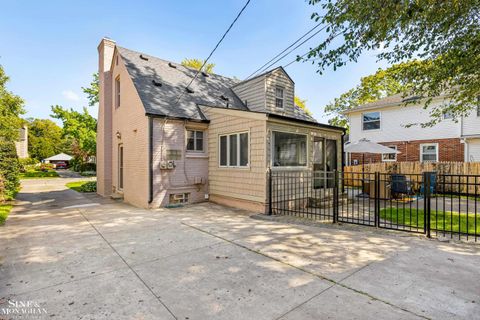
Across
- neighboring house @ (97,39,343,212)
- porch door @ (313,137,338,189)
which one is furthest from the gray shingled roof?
porch door @ (313,137,338,189)

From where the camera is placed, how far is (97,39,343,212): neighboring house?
8.03 metres

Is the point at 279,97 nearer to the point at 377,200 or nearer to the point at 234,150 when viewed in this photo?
the point at 234,150

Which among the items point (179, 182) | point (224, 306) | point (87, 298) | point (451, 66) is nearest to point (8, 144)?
point (179, 182)

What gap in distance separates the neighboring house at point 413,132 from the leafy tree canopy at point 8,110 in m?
25.1

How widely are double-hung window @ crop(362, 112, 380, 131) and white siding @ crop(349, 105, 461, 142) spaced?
249mm

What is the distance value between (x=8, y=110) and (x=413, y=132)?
29.8 m

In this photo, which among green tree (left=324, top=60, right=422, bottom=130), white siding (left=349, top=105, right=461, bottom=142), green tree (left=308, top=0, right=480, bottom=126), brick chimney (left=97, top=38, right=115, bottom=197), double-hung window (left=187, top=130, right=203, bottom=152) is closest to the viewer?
green tree (left=308, top=0, right=480, bottom=126)

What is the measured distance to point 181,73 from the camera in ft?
40.5

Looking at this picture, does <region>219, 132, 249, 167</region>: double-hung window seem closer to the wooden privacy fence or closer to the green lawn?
the green lawn

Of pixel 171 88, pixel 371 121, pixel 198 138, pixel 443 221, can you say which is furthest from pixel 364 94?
pixel 443 221

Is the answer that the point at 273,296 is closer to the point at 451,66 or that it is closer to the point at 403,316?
the point at 403,316

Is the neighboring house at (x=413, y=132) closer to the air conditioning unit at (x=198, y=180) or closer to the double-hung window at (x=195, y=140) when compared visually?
the double-hung window at (x=195, y=140)

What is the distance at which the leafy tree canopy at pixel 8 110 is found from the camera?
54.1 ft
